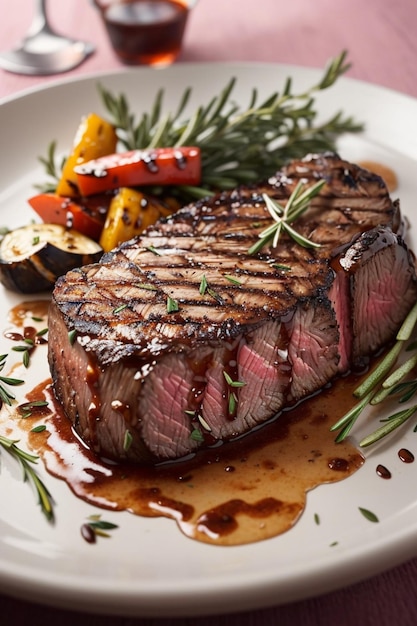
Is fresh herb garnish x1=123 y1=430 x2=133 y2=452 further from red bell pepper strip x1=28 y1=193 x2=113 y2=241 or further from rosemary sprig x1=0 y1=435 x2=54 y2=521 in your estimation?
red bell pepper strip x1=28 y1=193 x2=113 y2=241

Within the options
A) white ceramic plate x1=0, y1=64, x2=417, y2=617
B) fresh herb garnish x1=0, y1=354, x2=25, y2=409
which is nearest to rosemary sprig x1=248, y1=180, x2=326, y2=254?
white ceramic plate x1=0, y1=64, x2=417, y2=617

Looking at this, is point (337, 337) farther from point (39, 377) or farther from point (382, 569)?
point (39, 377)

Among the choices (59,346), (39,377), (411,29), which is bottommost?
(39,377)

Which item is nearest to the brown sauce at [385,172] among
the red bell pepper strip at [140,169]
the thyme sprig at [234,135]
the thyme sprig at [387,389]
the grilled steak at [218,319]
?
the thyme sprig at [234,135]

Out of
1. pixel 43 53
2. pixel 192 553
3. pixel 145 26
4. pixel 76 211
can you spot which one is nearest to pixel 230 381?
pixel 192 553

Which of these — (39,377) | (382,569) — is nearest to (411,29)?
(39,377)

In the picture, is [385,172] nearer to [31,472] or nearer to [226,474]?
[226,474]

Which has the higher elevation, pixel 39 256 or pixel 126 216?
pixel 126 216
